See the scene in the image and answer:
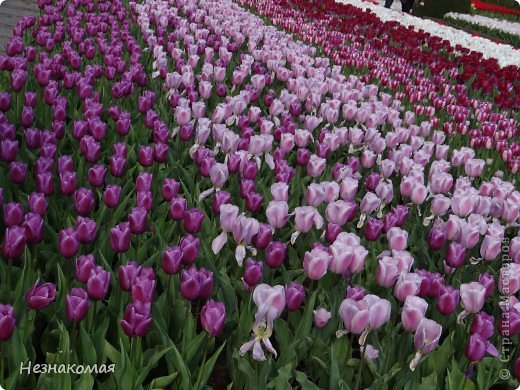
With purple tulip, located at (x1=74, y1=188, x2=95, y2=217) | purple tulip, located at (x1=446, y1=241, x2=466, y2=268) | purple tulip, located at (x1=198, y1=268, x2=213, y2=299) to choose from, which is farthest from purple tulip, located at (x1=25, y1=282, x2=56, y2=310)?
purple tulip, located at (x1=446, y1=241, x2=466, y2=268)

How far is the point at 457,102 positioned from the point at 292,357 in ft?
16.3

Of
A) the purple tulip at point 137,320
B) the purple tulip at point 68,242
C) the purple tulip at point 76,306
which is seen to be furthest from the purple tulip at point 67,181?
the purple tulip at point 137,320

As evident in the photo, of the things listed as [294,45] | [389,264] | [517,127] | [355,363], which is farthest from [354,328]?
[294,45]

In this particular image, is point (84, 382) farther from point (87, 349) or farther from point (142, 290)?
point (142, 290)

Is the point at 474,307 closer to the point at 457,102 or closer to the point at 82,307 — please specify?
the point at 82,307

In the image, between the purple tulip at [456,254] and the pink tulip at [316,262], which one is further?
the purple tulip at [456,254]

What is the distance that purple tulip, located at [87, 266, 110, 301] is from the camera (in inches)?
80.5

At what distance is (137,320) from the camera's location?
1.91 metres

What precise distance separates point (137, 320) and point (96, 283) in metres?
0.24

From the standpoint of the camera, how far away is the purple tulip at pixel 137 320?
74.7 inches

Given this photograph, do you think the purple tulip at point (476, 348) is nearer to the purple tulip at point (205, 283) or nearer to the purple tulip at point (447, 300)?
the purple tulip at point (447, 300)

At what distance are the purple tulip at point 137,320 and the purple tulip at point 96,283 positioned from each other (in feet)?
0.63

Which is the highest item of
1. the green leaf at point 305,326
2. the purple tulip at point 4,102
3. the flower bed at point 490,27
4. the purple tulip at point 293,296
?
the purple tulip at point 293,296

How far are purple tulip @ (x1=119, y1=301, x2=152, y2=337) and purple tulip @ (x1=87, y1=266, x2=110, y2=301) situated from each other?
191mm
